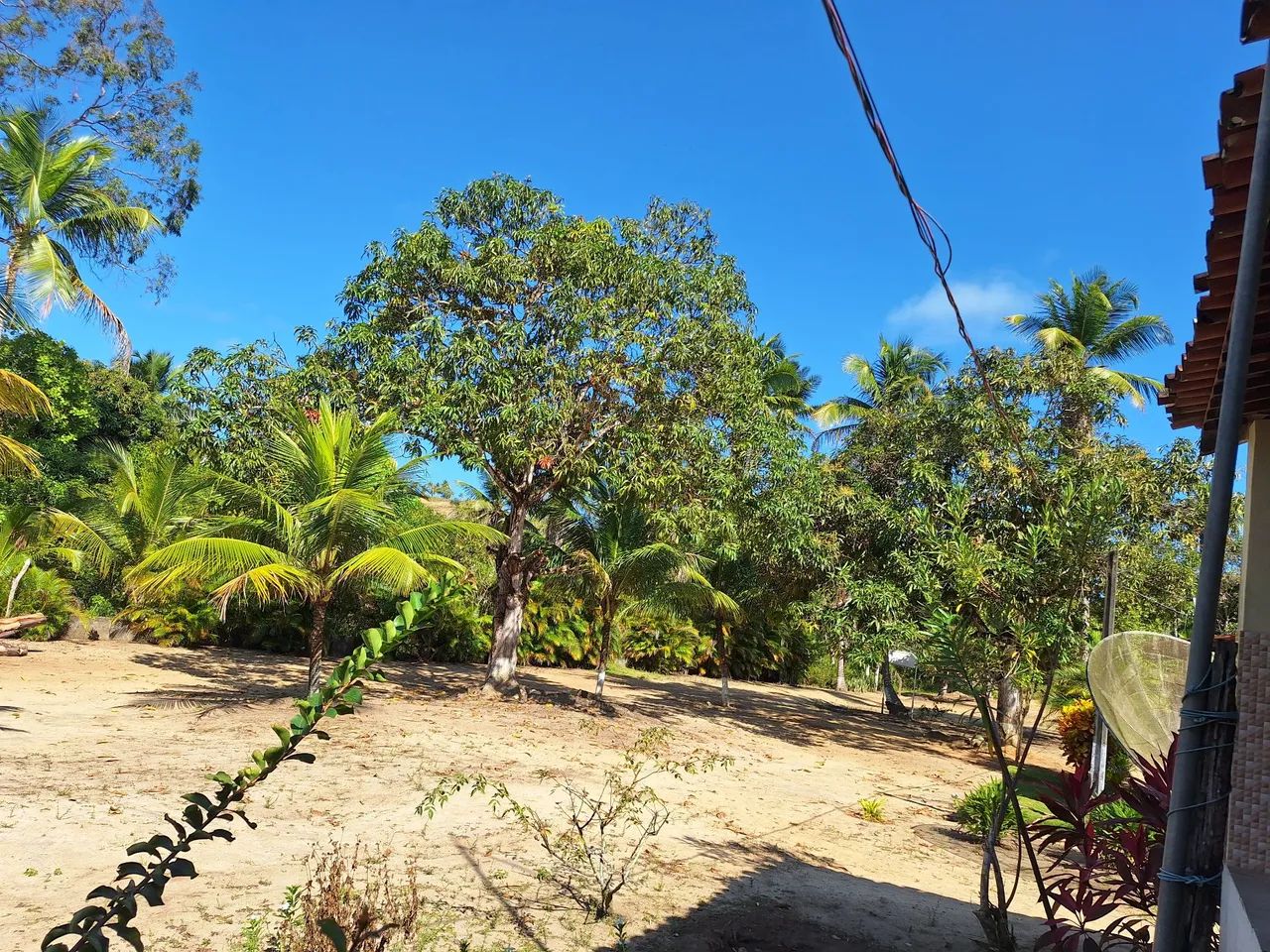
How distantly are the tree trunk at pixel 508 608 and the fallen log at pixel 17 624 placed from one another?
7777 millimetres

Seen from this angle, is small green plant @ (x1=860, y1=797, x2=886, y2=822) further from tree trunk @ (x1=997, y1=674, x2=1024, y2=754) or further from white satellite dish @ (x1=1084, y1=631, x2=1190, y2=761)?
tree trunk @ (x1=997, y1=674, x2=1024, y2=754)

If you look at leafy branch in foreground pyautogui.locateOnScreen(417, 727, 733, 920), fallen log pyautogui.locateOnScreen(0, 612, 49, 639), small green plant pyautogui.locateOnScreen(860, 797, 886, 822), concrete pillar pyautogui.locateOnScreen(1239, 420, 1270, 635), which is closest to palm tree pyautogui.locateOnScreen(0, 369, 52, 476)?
fallen log pyautogui.locateOnScreen(0, 612, 49, 639)

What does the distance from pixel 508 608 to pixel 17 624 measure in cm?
Answer: 821

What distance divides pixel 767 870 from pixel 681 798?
268cm

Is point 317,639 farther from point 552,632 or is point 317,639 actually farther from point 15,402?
point 552,632

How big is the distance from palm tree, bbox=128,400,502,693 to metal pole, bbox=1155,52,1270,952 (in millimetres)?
10150

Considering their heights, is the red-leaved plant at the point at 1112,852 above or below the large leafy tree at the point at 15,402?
below

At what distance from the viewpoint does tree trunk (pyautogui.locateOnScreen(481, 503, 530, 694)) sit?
50.4 ft

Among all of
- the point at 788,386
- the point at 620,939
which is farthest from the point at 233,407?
the point at 788,386

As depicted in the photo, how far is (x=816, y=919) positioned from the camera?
19.5ft

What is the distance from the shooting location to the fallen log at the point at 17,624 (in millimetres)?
14609

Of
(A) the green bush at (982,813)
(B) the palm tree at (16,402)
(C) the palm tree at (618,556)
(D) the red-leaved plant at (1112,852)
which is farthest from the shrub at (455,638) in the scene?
(D) the red-leaved plant at (1112,852)

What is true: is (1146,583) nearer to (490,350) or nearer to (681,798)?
(681,798)

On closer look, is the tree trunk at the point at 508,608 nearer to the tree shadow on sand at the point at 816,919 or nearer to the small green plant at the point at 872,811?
the small green plant at the point at 872,811
